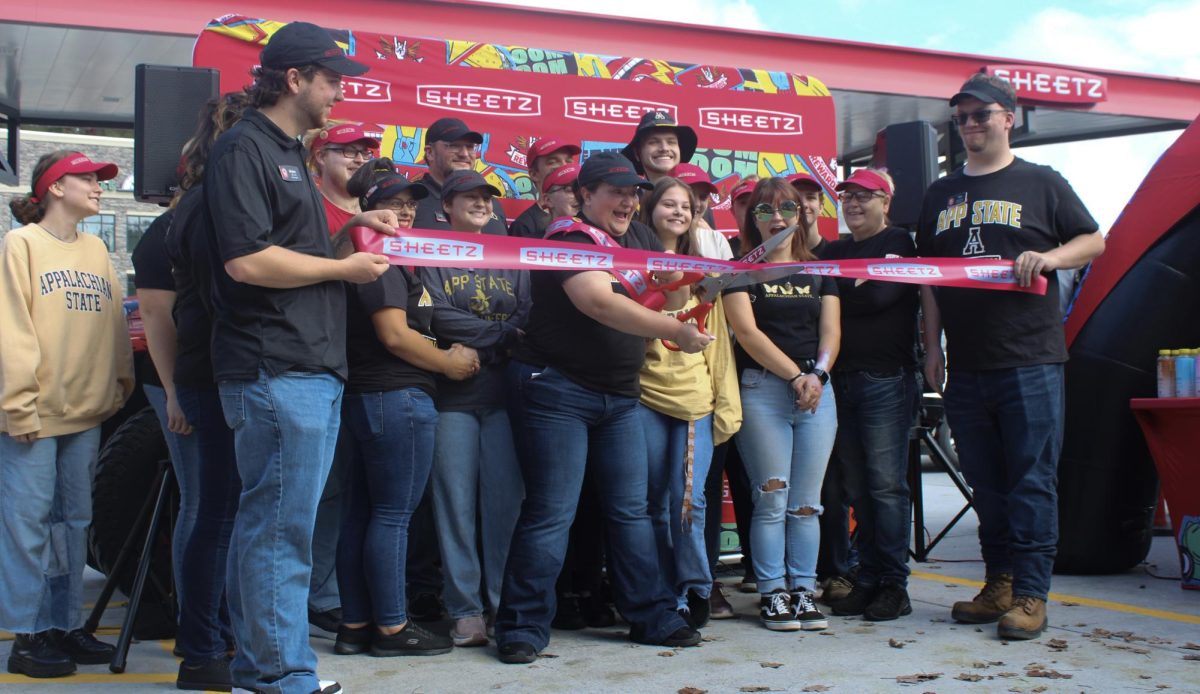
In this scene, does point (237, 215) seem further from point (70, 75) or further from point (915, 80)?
point (915, 80)

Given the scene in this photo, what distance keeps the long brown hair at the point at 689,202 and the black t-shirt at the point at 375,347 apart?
3.73ft

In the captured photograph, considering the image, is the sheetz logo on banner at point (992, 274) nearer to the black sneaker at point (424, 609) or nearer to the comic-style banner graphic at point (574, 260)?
the comic-style banner graphic at point (574, 260)

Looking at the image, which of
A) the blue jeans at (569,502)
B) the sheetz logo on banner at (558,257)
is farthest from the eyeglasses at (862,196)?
the sheetz logo on banner at (558,257)

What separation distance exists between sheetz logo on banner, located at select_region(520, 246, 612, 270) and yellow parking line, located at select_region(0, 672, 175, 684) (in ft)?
6.68

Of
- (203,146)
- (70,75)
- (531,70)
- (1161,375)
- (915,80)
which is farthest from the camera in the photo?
(915,80)

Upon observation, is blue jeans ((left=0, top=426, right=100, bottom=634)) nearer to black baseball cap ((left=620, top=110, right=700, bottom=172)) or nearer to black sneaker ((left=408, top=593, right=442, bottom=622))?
black sneaker ((left=408, top=593, right=442, bottom=622))

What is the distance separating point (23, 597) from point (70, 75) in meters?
8.19

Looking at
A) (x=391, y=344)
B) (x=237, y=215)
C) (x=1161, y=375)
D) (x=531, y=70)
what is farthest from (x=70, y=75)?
(x=1161, y=375)

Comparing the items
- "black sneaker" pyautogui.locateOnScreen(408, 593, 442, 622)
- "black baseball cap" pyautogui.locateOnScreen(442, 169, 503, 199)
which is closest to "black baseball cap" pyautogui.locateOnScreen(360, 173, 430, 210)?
"black baseball cap" pyautogui.locateOnScreen(442, 169, 503, 199)

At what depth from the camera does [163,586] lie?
5105 millimetres

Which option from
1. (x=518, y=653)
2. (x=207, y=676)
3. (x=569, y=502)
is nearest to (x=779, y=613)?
(x=569, y=502)

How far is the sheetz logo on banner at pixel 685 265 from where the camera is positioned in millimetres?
4359

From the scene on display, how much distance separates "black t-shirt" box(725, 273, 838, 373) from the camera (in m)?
5.16

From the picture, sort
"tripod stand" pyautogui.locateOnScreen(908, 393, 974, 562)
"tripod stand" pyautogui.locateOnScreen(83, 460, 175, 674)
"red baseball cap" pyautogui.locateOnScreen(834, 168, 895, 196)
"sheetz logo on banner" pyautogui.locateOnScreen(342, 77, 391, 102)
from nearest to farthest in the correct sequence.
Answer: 1. "tripod stand" pyautogui.locateOnScreen(83, 460, 175, 674)
2. "red baseball cap" pyautogui.locateOnScreen(834, 168, 895, 196)
3. "sheetz logo on banner" pyautogui.locateOnScreen(342, 77, 391, 102)
4. "tripod stand" pyautogui.locateOnScreen(908, 393, 974, 562)
